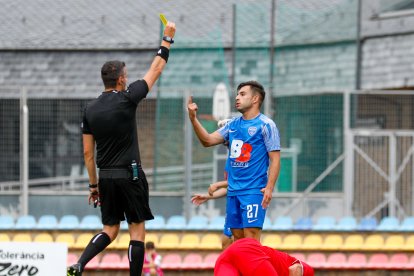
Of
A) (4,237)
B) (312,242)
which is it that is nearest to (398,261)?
(312,242)

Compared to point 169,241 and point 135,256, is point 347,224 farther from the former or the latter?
point 135,256

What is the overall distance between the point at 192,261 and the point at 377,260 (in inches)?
118

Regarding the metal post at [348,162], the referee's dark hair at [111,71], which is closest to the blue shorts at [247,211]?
the referee's dark hair at [111,71]

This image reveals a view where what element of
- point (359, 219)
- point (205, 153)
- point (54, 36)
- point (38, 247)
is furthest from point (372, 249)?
point (54, 36)

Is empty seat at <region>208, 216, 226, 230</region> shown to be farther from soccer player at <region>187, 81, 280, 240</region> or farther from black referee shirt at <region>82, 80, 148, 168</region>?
black referee shirt at <region>82, 80, 148, 168</region>

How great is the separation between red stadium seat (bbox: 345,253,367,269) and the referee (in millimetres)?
8753

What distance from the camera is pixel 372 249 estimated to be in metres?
18.8

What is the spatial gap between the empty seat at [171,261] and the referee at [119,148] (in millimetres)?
8031

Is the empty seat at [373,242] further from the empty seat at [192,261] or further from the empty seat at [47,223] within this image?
the empty seat at [47,223]

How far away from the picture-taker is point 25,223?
19.3 m

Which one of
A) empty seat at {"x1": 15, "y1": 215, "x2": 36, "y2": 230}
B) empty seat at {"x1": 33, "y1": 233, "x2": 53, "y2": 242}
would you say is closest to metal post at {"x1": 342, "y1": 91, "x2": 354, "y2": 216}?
empty seat at {"x1": 33, "y1": 233, "x2": 53, "y2": 242}

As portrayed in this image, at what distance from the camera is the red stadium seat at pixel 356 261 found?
61.2ft

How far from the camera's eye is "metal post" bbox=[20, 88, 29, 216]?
20172mm

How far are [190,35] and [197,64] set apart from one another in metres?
3.26
